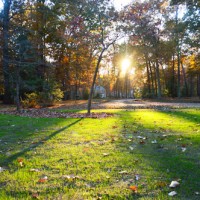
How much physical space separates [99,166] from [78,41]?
1046cm

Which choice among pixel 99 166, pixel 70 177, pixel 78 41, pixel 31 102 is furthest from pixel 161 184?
pixel 31 102

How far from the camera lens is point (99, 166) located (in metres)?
3.37

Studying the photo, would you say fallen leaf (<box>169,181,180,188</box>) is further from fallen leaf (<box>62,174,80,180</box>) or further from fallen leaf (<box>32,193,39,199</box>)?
fallen leaf (<box>32,193,39,199</box>)

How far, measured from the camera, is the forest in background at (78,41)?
1066 centimetres

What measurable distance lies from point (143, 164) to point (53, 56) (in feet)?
92.8

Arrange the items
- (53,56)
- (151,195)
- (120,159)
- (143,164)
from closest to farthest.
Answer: (151,195) < (143,164) < (120,159) < (53,56)

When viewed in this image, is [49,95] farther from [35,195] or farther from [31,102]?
[35,195]

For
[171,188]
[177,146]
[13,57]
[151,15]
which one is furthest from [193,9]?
[171,188]

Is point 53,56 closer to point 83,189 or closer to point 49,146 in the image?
point 49,146

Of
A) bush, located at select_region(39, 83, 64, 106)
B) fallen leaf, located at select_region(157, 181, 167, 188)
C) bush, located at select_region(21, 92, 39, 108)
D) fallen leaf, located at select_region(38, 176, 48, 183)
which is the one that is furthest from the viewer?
bush, located at select_region(39, 83, 64, 106)

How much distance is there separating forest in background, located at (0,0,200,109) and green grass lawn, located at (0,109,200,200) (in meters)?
5.37

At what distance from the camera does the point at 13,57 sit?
12367mm

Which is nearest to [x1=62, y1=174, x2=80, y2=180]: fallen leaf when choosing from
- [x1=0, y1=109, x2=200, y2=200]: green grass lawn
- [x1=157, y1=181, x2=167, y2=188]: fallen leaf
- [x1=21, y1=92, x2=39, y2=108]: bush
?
[x1=0, y1=109, x2=200, y2=200]: green grass lawn

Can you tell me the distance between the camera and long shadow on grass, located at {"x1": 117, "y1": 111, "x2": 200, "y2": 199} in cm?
260
